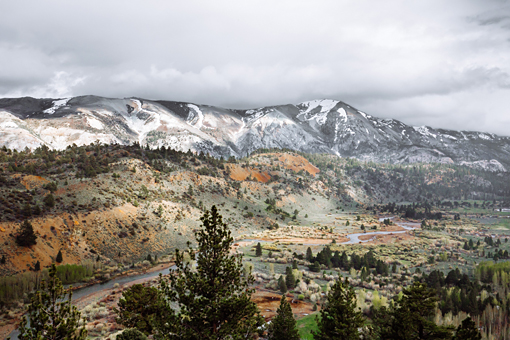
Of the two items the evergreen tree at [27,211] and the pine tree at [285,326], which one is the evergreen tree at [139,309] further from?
the evergreen tree at [27,211]

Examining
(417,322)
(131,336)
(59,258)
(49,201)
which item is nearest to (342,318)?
(417,322)

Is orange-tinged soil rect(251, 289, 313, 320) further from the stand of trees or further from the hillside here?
the hillside

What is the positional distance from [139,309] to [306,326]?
714 inches

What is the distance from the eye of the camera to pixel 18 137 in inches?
7628

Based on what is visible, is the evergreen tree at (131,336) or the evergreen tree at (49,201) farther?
the evergreen tree at (49,201)

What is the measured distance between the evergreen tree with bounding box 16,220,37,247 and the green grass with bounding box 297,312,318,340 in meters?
45.0

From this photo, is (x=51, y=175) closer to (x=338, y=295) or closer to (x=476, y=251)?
(x=338, y=295)

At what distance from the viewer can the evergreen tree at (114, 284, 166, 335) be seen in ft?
73.6

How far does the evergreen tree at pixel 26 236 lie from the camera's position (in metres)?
48.8

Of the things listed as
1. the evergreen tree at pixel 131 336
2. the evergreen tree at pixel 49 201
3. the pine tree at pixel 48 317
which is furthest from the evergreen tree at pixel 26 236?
the pine tree at pixel 48 317

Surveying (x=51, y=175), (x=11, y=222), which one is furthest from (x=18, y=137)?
(x=11, y=222)

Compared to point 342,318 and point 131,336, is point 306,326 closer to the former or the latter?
point 342,318

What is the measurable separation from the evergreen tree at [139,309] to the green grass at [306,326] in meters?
14.9

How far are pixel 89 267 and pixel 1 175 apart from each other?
35.9 metres
